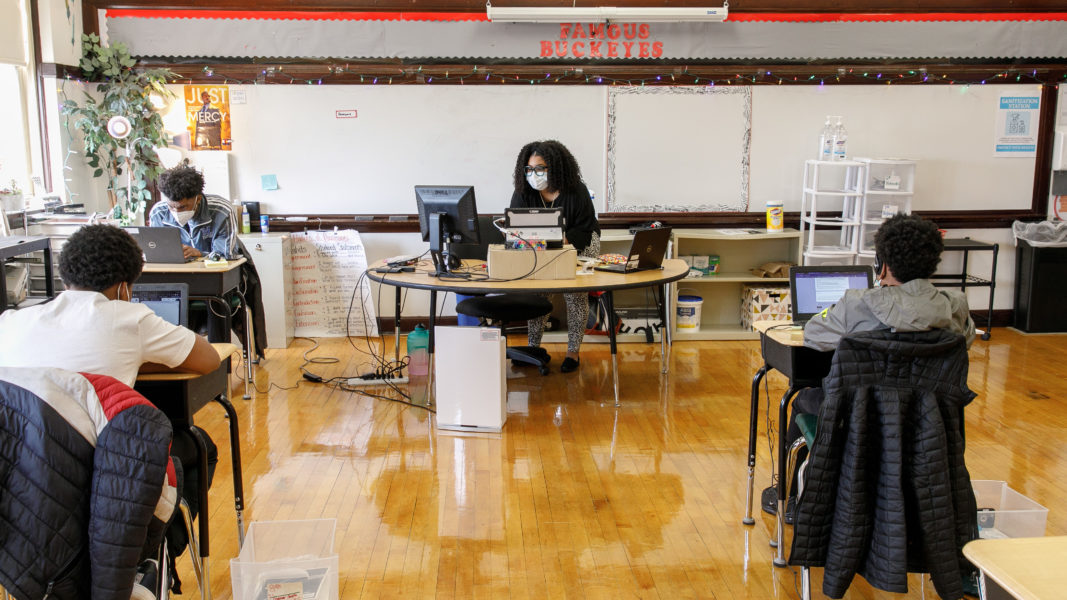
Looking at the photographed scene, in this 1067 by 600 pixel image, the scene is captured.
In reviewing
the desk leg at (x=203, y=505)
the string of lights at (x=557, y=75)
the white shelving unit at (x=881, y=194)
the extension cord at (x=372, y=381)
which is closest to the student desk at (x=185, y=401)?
the desk leg at (x=203, y=505)

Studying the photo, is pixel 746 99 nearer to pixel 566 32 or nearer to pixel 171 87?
pixel 566 32

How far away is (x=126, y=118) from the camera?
223 inches

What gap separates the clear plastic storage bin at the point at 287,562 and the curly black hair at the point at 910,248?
1.95 meters

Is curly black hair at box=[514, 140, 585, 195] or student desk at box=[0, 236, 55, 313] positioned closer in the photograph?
student desk at box=[0, 236, 55, 313]

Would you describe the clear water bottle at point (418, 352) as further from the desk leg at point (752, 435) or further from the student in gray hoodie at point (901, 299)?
the student in gray hoodie at point (901, 299)

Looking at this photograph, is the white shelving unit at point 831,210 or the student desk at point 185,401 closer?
the student desk at point 185,401

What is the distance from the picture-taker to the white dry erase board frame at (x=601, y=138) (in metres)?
6.27

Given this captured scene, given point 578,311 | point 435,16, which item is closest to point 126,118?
point 435,16

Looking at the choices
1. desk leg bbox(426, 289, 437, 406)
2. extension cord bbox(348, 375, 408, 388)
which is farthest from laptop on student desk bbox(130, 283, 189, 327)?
extension cord bbox(348, 375, 408, 388)

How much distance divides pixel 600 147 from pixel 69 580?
198 inches

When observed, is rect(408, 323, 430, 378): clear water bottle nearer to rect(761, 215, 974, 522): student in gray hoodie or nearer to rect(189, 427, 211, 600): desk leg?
rect(189, 427, 211, 600): desk leg

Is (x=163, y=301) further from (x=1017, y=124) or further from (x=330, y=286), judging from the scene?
(x=1017, y=124)

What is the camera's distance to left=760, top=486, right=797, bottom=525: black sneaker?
129 inches

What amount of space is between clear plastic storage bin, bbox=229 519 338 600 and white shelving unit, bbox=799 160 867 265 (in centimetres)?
442
